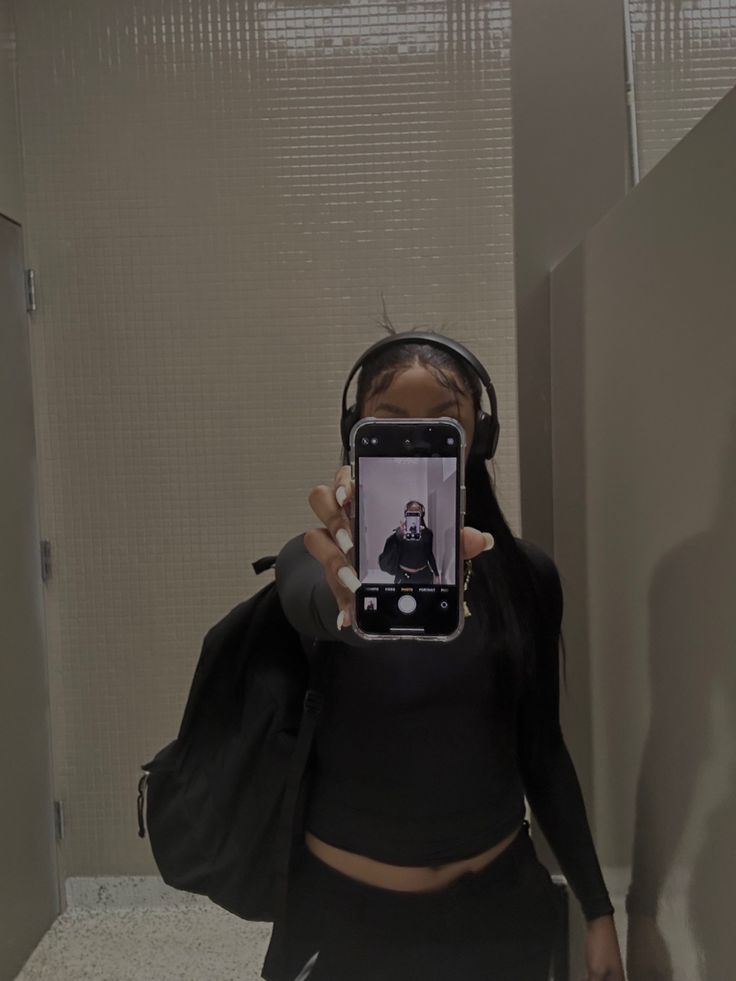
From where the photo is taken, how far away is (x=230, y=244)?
4.67ft

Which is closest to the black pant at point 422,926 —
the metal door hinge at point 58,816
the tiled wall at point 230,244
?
the tiled wall at point 230,244

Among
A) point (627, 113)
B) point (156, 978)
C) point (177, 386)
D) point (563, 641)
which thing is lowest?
point (156, 978)

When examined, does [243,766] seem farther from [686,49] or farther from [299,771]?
[686,49]

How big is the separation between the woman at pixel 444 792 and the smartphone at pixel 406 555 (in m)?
0.12

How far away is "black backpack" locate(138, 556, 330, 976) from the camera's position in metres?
0.79

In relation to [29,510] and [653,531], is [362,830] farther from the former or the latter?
[29,510]

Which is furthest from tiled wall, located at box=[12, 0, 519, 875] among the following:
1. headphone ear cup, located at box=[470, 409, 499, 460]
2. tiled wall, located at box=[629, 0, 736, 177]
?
headphone ear cup, located at box=[470, 409, 499, 460]

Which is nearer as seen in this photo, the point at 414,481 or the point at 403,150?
the point at 414,481

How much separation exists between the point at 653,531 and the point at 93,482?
1051 mm

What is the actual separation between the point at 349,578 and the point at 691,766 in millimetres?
317

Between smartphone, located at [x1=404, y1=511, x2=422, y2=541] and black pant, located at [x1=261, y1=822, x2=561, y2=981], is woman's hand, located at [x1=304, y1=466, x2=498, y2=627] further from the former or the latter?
black pant, located at [x1=261, y1=822, x2=561, y2=981]

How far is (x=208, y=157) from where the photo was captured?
4.65 ft

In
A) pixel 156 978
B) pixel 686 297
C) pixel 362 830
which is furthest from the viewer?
pixel 156 978

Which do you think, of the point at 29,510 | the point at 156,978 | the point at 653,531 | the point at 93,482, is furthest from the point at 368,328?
the point at 156,978
